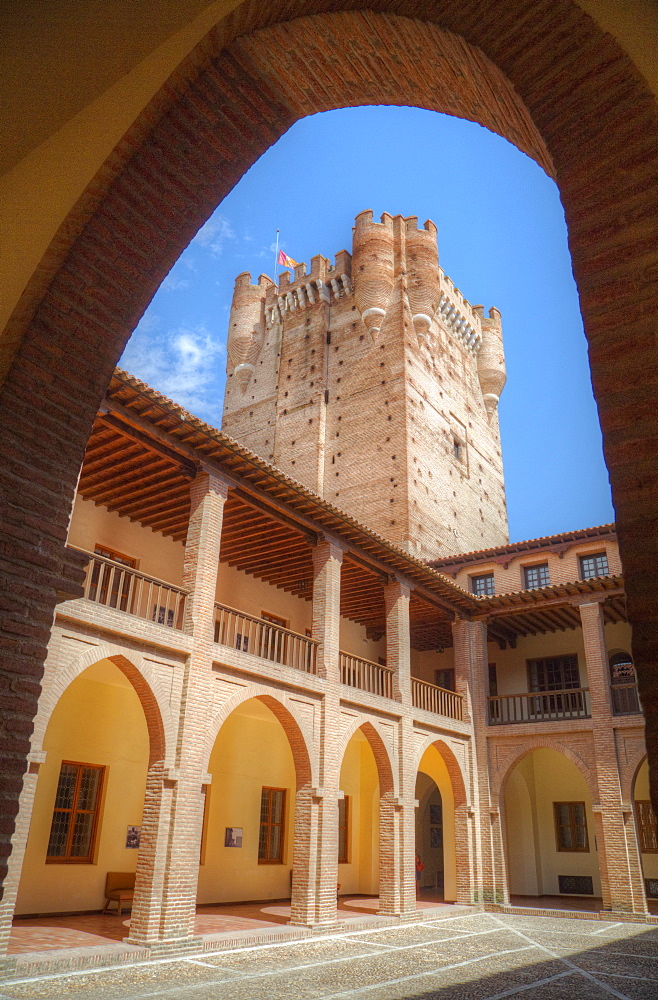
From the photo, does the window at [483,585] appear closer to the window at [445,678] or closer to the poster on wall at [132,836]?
the window at [445,678]

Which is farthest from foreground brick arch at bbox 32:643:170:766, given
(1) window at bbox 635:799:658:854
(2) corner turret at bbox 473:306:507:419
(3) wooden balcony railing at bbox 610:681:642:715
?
(2) corner turret at bbox 473:306:507:419

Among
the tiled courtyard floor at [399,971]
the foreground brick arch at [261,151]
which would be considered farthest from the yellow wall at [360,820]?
the foreground brick arch at [261,151]

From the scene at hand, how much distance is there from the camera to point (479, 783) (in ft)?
62.6

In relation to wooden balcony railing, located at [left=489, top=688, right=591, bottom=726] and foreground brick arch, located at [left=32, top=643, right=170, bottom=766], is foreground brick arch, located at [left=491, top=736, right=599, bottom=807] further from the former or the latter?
foreground brick arch, located at [left=32, top=643, right=170, bottom=766]

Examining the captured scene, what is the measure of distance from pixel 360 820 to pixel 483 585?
753 centimetres

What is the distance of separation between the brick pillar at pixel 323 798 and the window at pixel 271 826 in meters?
3.51

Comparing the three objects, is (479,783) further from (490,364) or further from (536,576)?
(490,364)

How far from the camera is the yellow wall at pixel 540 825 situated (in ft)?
66.6

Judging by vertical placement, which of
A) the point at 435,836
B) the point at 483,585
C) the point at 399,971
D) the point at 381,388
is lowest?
the point at 399,971

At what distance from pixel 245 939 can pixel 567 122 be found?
39.3ft

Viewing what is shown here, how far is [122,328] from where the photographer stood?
11.8ft

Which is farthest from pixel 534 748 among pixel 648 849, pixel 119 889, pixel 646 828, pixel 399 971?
pixel 119 889

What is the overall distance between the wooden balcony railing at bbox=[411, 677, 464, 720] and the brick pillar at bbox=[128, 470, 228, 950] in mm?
6984

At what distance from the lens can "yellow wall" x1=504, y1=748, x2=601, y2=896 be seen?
66.6 ft
